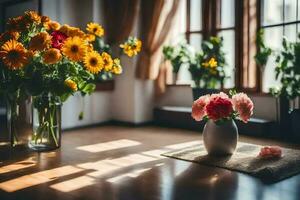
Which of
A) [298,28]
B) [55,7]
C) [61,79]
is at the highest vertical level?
[55,7]

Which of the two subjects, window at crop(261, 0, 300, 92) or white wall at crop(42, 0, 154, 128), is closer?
window at crop(261, 0, 300, 92)

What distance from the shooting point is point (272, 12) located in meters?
4.57

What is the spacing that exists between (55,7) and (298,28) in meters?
2.74

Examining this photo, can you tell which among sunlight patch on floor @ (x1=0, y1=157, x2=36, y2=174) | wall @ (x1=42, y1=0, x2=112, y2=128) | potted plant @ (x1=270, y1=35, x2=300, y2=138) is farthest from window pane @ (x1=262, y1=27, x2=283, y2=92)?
sunlight patch on floor @ (x1=0, y1=157, x2=36, y2=174)

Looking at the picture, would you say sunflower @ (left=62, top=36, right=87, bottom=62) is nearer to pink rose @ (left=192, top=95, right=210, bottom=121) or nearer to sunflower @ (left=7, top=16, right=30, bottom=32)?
sunflower @ (left=7, top=16, right=30, bottom=32)

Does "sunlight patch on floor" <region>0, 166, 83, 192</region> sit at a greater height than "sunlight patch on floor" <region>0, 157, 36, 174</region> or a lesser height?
lesser

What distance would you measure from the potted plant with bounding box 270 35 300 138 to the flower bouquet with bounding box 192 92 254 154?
1.24 meters

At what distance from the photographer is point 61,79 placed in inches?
115

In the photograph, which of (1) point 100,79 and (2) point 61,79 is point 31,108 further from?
(1) point 100,79

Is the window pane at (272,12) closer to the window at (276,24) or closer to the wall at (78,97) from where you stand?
the window at (276,24)

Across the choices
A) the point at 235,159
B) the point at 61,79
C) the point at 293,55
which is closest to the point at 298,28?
the point at 293,55

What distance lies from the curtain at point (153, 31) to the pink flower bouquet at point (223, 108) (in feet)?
6.86

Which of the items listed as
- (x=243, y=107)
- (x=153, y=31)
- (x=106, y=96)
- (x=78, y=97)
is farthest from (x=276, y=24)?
(x=78, y=97)

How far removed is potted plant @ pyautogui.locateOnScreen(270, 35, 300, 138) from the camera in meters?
4.04
